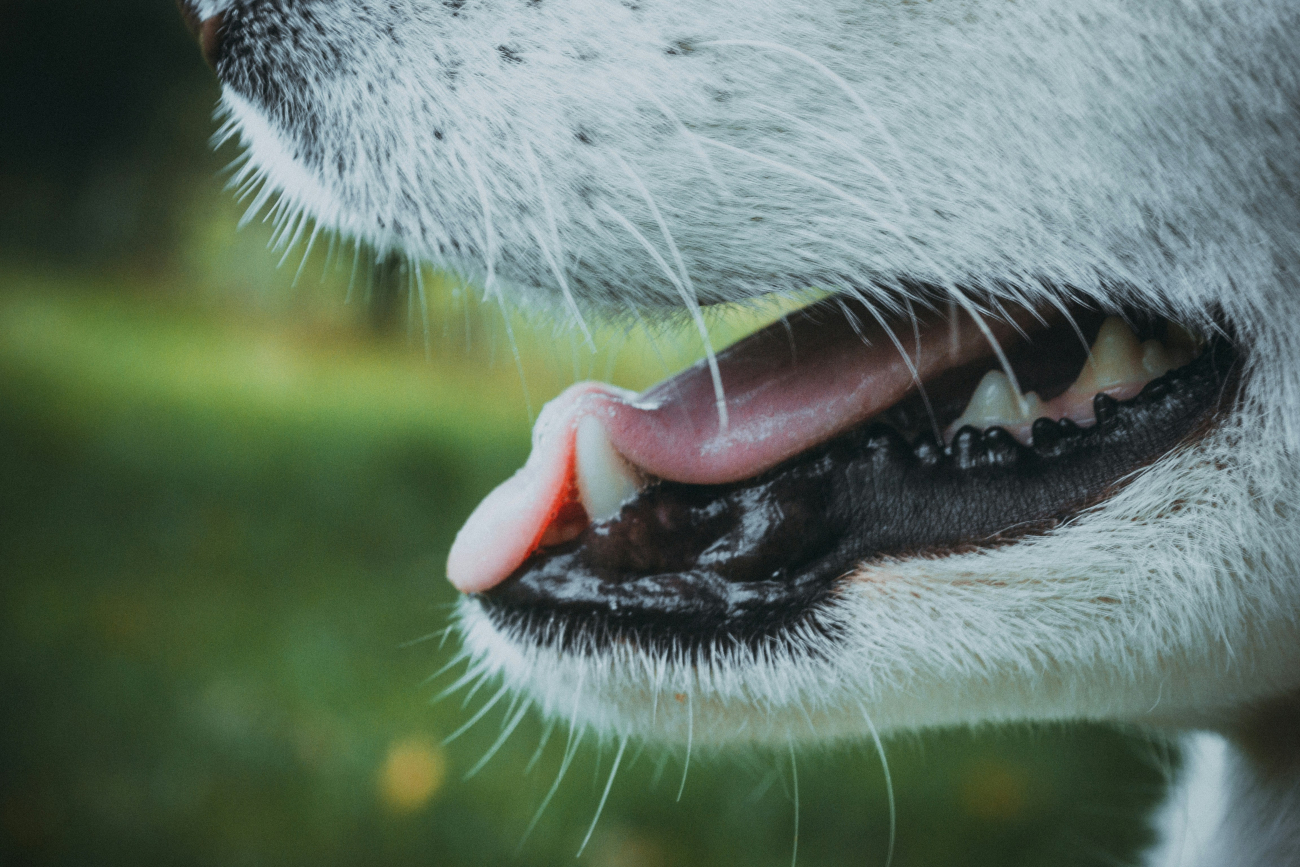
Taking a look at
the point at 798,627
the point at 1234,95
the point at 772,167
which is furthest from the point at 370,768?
the point at 1234,95

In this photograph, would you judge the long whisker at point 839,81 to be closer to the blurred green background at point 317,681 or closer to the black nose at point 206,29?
the blurred green background at point 317,681

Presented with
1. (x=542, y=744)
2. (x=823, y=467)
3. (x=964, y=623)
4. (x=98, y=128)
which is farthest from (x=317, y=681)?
(x=98, y=128)

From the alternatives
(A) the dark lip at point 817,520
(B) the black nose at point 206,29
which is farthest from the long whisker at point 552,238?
(B) the black nose at point 206,29

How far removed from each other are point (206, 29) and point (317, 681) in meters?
2.51

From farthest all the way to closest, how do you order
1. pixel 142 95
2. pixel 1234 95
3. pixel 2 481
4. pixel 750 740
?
pixel 142 95, pixel 2 481, pixel 750 740, pixel 1234 95

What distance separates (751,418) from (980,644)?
16.2 inches

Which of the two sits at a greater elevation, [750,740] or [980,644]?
[980,644]

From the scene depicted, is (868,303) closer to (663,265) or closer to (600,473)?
(663,265)

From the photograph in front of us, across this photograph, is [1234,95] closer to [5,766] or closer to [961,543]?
[961,543]

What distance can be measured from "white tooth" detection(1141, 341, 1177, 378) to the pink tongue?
163mm

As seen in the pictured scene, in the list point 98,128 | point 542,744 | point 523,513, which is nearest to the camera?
point 523,513

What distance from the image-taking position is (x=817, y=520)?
126 centimetres

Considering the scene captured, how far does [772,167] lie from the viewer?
3.79ft

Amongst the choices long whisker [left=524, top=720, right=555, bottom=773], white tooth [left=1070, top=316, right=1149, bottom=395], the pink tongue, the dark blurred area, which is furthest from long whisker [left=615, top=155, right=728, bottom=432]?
the dark blurred area
